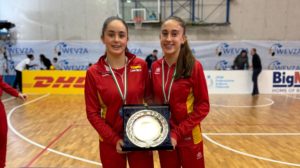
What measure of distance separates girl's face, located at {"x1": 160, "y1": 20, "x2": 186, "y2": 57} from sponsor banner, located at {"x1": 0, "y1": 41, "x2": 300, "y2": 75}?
1086 cm

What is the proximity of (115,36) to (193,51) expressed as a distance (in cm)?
1126

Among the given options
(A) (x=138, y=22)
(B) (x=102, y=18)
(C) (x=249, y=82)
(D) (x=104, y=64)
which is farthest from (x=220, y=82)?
(D) (x=104, y=64)

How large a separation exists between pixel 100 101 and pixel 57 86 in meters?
9.27

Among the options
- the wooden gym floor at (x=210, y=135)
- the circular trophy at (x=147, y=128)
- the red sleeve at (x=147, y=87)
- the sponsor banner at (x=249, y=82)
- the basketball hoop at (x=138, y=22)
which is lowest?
the wooden gym floor at (x=210, y=135)

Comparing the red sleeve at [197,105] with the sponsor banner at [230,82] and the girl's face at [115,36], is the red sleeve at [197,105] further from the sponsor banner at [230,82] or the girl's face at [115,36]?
the sponsor banner at [230,82]

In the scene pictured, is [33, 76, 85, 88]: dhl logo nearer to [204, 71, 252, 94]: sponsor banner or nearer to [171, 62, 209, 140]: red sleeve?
[204, 71, 252, 94]: sponsor banner

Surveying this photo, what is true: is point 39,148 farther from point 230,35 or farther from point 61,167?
point 230,35

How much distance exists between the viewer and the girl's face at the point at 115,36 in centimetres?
196

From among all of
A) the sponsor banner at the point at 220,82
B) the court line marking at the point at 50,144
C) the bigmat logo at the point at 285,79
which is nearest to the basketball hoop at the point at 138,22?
the sponsor banner at the point at 220,82

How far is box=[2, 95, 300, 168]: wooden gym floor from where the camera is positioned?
13.7ft

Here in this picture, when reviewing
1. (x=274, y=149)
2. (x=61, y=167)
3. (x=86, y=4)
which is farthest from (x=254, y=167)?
(x=86, y=4)

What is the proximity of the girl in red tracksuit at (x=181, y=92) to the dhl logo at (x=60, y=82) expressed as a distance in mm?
8993

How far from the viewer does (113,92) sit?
6.46 feet

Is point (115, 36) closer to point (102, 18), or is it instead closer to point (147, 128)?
point (147, 128)
